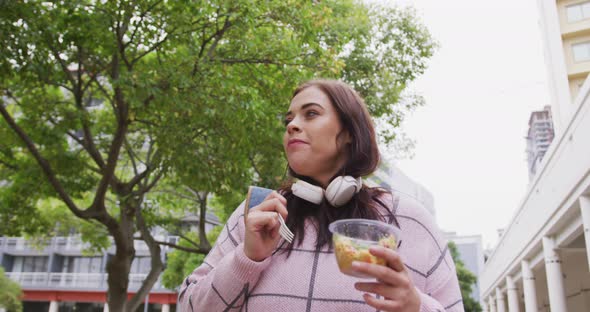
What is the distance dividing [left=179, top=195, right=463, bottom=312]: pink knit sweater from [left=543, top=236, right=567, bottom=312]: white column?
33.1 feet

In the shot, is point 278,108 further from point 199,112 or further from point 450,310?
point 450,310

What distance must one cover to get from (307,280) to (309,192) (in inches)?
12.6

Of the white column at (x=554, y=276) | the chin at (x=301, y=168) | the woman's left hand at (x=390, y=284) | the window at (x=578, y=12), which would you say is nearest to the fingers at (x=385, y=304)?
the woman's left hand at (x=390, y=284)

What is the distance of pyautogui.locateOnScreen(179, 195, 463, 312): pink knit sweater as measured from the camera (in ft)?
4.75

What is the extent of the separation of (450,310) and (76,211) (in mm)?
8932

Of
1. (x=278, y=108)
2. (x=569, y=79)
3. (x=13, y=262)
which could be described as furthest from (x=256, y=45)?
(x=13, y=262)

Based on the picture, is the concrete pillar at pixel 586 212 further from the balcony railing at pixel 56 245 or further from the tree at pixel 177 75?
the balcony railing at pixel 56 245

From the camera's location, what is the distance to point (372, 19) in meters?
12.3

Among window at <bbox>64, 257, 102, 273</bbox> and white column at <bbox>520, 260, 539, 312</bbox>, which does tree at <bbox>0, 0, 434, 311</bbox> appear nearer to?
white column at <bbox>520, 260, 539, 312</bbox>

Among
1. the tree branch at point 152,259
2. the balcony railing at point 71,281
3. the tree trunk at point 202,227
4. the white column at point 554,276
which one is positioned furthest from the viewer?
the balcony railing at point 71,281

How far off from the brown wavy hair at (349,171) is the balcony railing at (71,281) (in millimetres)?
30736

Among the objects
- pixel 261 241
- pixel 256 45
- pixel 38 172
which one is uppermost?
pixel 256 45

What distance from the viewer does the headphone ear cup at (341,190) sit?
1650 mm

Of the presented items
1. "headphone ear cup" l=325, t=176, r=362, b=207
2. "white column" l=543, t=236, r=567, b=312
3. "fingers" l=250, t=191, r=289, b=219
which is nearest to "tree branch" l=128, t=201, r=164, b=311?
"white column" l=543, t=236, r=567, b=312
